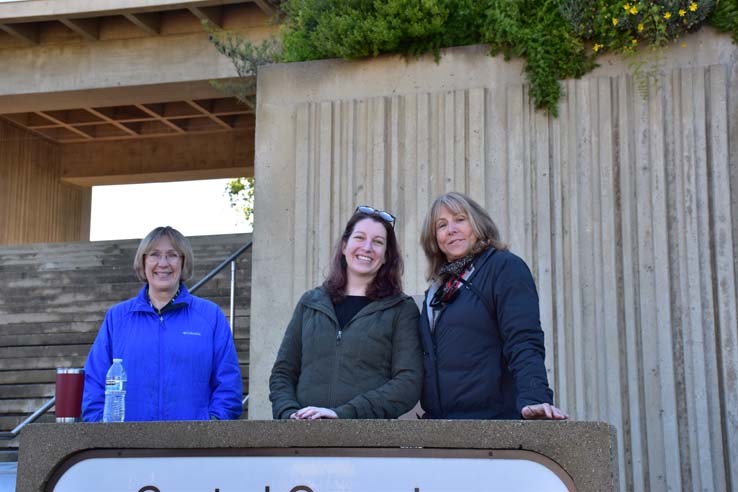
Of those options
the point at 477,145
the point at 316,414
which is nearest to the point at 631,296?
the point at 477,145

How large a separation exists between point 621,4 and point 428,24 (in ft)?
4.21

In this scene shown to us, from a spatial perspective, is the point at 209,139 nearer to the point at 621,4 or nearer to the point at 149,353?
the point at 621,4

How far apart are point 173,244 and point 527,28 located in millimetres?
3421

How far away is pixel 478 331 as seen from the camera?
3254 mm

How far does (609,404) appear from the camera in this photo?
6.16m

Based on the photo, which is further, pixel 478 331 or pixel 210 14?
pixel 210 14

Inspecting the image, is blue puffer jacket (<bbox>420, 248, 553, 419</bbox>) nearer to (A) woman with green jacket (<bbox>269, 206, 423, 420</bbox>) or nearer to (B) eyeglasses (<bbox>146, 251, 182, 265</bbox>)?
(A) woman with green jacket (<bbox>269, 206, 423, 420</bbox>)

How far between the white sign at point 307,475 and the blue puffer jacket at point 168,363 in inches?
59.3

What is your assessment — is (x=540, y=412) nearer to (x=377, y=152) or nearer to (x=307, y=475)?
(x=307, y=475)

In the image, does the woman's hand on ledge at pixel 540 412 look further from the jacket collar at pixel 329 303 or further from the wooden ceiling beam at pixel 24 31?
the wooden ceiling beam at pixel 24 31

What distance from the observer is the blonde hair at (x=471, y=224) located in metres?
3.46

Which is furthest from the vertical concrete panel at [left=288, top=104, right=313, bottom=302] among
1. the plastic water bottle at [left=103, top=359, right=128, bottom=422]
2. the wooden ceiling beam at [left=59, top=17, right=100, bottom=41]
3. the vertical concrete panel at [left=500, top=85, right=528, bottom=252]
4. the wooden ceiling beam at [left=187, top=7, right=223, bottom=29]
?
the wooden ceiling beam at [left=59, top=17, right=100, bottom=41]

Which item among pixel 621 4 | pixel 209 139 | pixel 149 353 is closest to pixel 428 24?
pixel 621 4

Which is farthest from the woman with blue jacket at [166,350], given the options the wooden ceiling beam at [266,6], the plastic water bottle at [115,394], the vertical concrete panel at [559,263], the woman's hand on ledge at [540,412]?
the wooden ceiling beam at [266,6]
